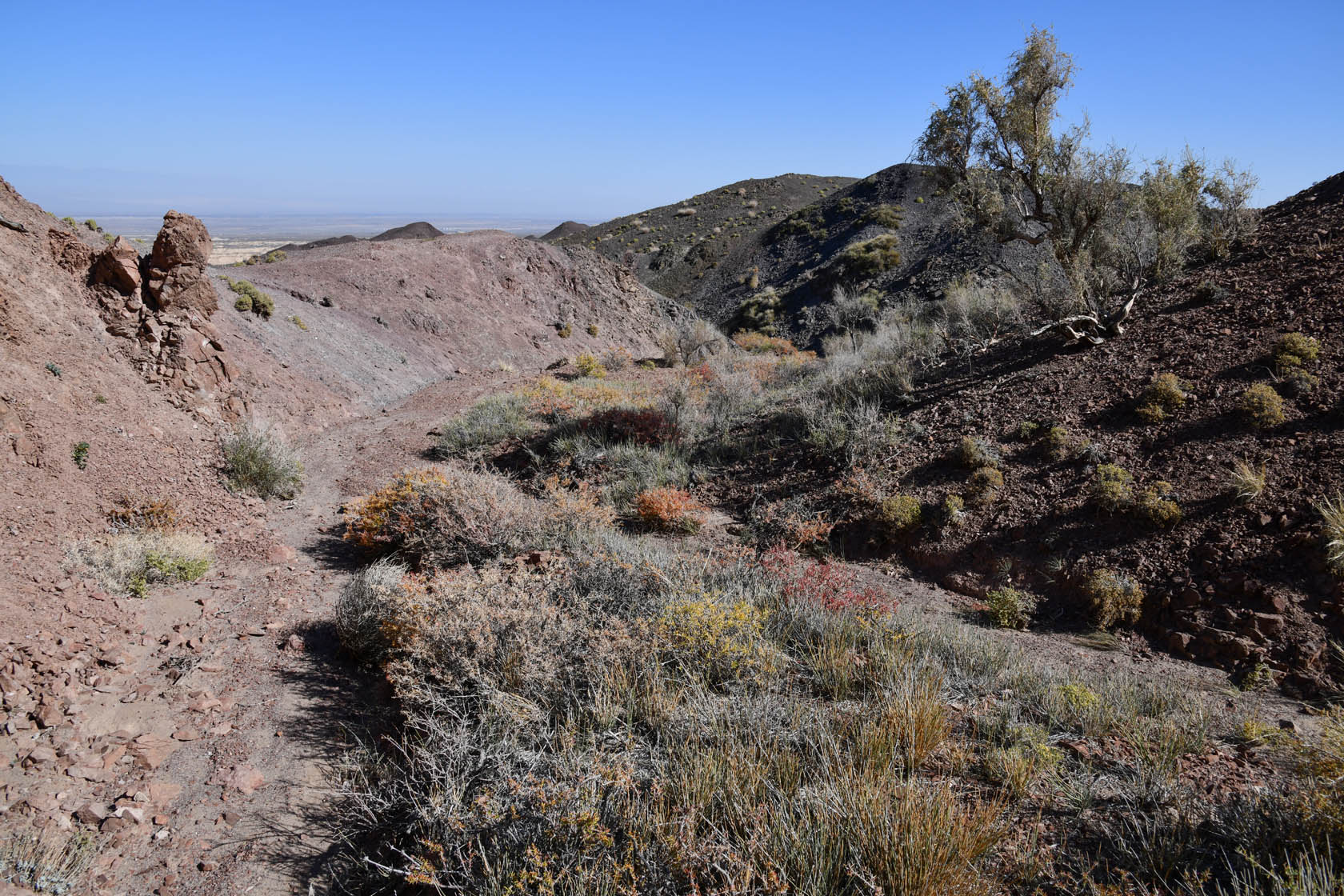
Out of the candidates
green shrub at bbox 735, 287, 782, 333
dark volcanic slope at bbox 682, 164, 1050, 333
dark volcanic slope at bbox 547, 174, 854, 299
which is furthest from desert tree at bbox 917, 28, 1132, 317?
dark volcanic slope at bbox 547, 174, 854, 299

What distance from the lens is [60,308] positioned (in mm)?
8414

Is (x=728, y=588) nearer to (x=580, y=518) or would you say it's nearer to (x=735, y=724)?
(x=735, y=724)

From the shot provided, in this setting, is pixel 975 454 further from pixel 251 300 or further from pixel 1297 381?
pixel 251 300

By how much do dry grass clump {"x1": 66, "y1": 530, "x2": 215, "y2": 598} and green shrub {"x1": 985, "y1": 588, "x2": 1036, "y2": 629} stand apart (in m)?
7.83

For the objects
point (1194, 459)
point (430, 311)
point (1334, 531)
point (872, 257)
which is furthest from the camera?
point (872, 257)

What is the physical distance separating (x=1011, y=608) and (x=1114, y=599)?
0.88m

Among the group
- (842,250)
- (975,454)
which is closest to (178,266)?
(975,454)

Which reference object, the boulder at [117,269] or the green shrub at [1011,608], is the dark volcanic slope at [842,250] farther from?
the boulder at [117,269]

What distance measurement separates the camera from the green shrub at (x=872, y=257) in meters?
32.8

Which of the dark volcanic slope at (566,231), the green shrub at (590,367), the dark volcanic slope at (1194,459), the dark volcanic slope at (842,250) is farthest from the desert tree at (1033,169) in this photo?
the dark volcanic slope at (566,231)

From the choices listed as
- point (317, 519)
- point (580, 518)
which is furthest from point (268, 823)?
point (317, 519)

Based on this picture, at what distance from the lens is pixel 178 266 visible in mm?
9820

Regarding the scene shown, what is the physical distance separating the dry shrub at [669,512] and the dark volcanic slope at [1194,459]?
2.76m

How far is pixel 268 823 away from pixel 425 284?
2310cm
